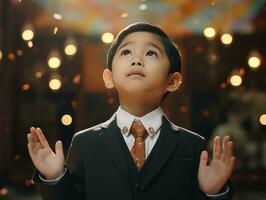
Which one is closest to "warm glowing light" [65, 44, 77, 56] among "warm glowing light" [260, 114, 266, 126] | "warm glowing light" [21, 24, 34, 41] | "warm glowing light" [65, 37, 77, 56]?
"warm glowing light" [65, 37, 77, 56]

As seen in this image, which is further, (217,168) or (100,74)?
(100,74)

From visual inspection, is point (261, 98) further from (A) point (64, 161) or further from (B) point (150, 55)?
(A) point (64, 161)

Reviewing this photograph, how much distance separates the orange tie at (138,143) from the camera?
0.97 metres

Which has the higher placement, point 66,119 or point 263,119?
point 66,119

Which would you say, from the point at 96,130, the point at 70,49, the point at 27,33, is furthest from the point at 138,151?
the point at 27,33

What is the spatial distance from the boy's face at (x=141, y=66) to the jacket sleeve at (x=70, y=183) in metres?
0.20

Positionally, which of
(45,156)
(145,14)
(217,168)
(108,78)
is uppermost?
(145,14)

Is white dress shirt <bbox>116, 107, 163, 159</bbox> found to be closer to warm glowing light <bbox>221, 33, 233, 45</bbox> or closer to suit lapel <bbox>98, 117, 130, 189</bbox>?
suit lapel <bbox>98, 117, 130, 189</bbox>

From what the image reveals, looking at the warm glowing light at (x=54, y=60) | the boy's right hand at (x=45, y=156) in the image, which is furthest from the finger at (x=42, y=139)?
the warm glowing light at (x=54, y=60)

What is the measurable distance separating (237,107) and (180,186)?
0.29 metres

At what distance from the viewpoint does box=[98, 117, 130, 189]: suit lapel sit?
3.14ft

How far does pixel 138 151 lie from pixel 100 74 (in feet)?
0.80

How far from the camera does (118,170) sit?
0.96 m

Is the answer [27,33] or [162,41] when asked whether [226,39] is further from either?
[27,33]
